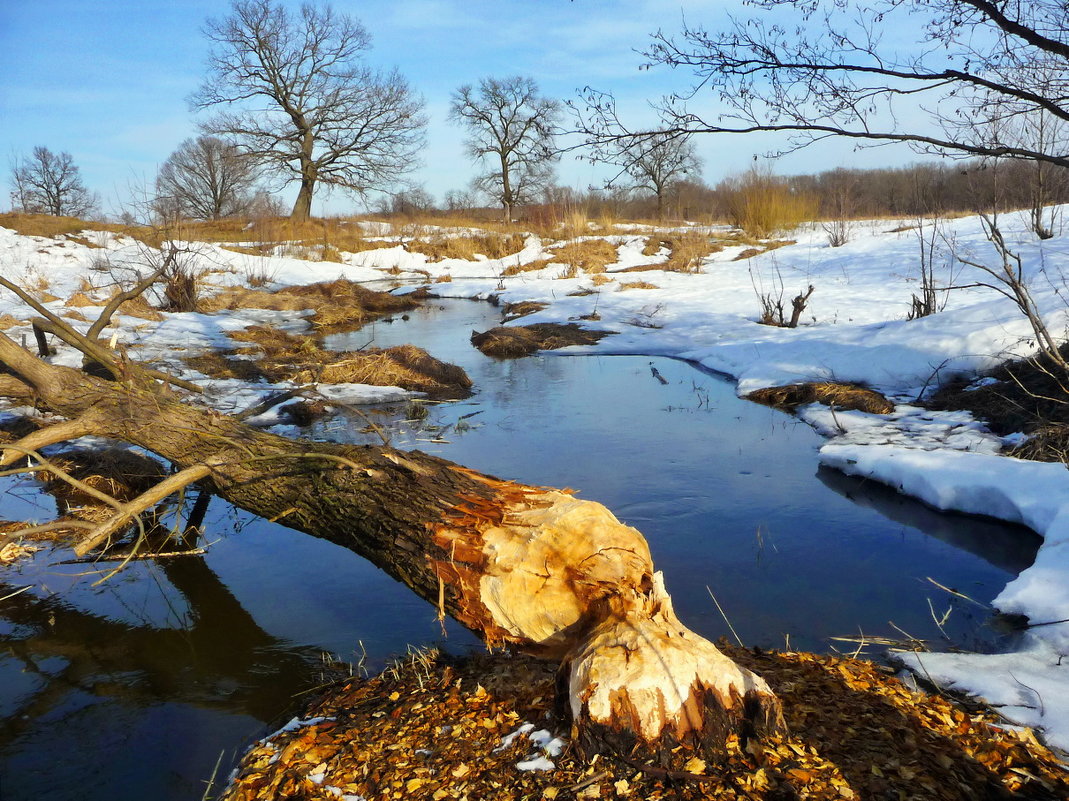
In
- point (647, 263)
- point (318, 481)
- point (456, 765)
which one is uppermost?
point (647, 263)

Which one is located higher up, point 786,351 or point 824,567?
point 786,351

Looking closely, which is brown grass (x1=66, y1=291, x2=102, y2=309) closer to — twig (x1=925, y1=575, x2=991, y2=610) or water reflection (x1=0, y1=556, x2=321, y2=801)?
water reflection (x1=0, y1=556, x2=321, y2=801)

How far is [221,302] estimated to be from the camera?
14875 mm

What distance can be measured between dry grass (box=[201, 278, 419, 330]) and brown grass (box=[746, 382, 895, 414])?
867 cm

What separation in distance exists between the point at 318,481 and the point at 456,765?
1680 millimetres

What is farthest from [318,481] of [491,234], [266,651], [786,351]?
[491,234]

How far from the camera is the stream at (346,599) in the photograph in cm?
287

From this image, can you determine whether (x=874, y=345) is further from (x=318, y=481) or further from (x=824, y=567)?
(x=318, y=481)

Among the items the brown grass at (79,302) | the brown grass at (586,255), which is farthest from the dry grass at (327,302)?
the brown grass at (586,255)

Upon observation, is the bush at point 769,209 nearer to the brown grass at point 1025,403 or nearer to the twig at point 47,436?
the brown grass at point 1025,403

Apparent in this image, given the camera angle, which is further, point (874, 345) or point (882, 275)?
point (882, 275)

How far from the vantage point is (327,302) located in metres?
15.7

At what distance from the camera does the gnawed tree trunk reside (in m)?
2.19

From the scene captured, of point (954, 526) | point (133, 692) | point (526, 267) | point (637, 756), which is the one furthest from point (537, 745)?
point (526, 267)
